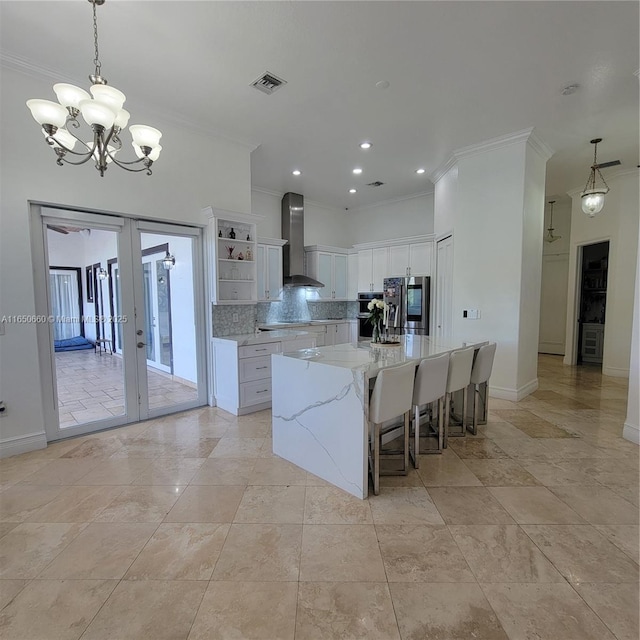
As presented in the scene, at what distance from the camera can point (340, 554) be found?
1.87 metres

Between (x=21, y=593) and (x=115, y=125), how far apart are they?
8.61 ft

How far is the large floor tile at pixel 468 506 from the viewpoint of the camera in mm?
2154

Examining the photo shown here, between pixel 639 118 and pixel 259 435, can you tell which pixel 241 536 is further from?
pixel 639 118

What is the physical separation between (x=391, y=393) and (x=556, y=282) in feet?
23.9

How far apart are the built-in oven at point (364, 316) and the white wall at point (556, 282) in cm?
413

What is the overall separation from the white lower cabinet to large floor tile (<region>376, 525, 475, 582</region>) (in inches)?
93.9

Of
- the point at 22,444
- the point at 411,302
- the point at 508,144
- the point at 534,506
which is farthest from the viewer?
the point at 411,302

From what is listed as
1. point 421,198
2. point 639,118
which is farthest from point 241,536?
point 421,198

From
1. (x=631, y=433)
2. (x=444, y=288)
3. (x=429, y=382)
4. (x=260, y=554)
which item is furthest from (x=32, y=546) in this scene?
(x=444, y=288)

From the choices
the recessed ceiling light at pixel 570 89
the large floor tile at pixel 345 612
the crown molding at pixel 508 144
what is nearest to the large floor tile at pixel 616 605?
the large floor tile at pixel 345 612

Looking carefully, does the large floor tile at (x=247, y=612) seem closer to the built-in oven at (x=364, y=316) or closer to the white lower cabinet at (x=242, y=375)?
the white lower cabinet at (x=242, y=375)

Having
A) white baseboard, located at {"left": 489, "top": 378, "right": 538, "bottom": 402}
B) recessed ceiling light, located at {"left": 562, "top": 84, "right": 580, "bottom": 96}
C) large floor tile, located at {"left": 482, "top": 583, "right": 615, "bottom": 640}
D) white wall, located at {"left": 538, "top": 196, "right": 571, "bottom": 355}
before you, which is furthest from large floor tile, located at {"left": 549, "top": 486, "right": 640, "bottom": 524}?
white wall, located at {"left": 538, "top": 196, "right": 571, "bottom": 355}

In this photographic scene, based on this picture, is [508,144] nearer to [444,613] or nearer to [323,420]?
[323,420]

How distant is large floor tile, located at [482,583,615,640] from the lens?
4.68 feet
